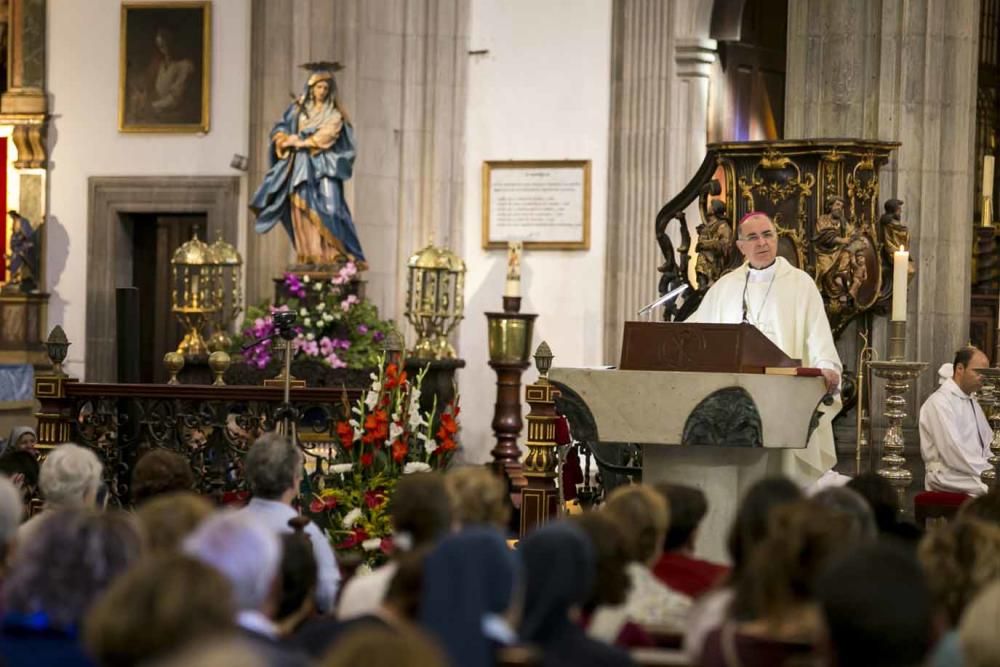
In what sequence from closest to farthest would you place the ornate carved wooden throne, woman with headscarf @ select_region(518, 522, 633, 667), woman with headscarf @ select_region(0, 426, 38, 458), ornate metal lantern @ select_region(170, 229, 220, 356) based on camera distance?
1. woman with headscarf @ select_region(518, 522, 633, 667)
2. the ornate carved wooden throne
3. woman with headscarf @ select_region(0, 426, 38, 458)
4. ornate metal lantern @ select_region(170, 229, 220, 356)

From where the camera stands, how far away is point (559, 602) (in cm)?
420

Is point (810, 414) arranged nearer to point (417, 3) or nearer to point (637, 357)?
point (637, 357)

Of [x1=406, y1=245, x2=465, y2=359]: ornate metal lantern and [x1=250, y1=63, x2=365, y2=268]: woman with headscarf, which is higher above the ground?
[x1=250, y1=63, x2=365, y2=268]: woman with headscarf

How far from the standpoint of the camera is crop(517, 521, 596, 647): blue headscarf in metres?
4.19

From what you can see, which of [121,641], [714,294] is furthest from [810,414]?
[121,641]

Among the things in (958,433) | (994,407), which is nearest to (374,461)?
(994,407)

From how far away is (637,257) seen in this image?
17.3 metres

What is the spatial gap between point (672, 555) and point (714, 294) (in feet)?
14.1

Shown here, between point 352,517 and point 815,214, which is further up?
point 815,214

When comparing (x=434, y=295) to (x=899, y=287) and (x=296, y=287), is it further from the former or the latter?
(x=899, y=287)

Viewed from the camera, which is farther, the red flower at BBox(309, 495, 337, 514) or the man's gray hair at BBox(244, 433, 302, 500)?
the red flower at BBox(309, 495, 337, 514)

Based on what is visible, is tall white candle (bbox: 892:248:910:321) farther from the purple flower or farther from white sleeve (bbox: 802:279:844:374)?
the purple flower

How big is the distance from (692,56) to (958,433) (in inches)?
267

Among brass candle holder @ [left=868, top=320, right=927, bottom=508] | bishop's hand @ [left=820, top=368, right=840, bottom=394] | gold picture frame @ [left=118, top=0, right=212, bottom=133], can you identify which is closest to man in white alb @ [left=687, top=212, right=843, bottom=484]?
brass candle holder @ [left=868, top=320, right=927, bottom=508]
